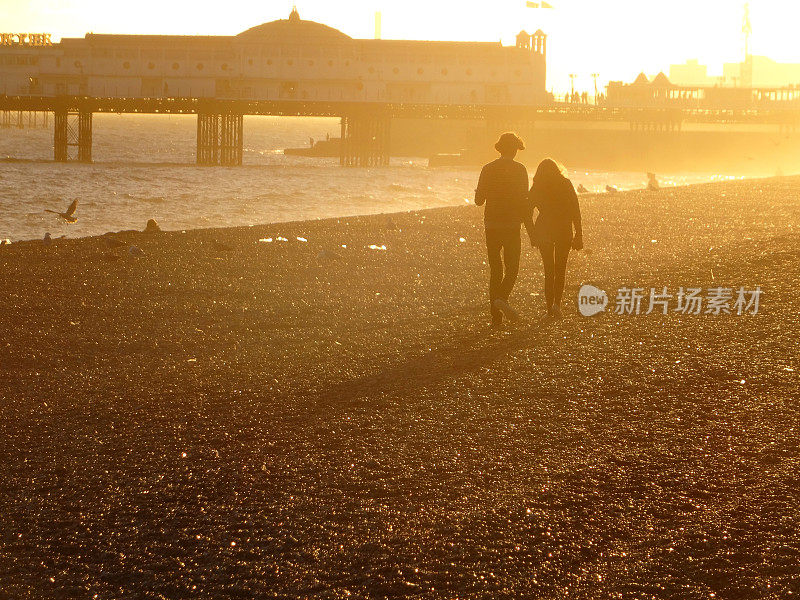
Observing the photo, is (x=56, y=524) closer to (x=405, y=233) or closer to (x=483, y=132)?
(x=405, y=233)

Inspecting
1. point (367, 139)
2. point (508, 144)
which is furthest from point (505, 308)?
point (367, 139)

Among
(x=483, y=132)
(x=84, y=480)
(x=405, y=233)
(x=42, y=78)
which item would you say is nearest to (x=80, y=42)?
(x=42, y=78)

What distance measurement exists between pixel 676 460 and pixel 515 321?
4.25m

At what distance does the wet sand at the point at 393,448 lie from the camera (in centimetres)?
445

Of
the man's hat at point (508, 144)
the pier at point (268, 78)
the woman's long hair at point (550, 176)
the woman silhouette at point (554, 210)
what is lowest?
the woman silhouette at point (554, 210)

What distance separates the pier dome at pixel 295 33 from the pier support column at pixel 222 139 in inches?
236

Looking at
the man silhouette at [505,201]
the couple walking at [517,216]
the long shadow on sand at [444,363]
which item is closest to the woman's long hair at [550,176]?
the couple walking at [517,216]

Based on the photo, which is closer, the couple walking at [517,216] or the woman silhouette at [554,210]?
the couple walking at [517,216]

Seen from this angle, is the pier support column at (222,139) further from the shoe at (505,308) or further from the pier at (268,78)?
the shoe at (505,308)

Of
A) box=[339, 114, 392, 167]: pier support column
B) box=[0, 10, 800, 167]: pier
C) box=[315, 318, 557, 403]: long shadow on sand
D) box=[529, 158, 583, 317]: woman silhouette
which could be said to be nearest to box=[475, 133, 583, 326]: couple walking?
box=[529, 158, 583, 317]: woman silhouette

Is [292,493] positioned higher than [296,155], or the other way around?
[296,155]

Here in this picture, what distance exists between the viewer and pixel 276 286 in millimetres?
13312

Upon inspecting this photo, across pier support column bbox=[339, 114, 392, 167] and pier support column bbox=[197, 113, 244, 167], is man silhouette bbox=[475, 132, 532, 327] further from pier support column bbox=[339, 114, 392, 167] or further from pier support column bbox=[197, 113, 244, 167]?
pier support column bbox=[339, 114, 392, 167]

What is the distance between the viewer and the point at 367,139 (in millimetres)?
79188
